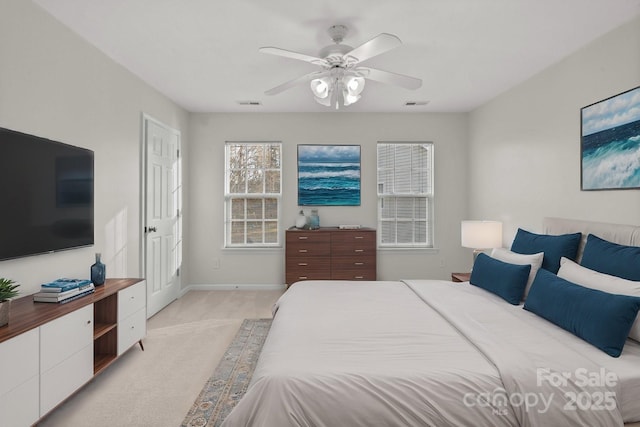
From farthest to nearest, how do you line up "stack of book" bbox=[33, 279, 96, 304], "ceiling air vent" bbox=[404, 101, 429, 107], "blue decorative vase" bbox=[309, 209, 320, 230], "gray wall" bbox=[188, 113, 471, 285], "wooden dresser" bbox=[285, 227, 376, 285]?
"gray wall" bbox=[188, 113, 471, 285] < "blue decorative vase" bbox=[309, 209, 320, 230] < "wooden dresser" bbox=[285, 227, 376, 285] < "ceiling air vent" bbox=[404, 101, 429, 107] < "stack of book" bbox=[33, 279, 96, 304]

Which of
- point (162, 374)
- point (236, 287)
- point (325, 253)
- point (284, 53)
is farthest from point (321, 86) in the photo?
point (236, 287)

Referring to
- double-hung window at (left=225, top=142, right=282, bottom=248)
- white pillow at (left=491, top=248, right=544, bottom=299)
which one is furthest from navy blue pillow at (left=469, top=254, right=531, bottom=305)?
double-hung window at (left=225, top=142, right=282, bottom=248)

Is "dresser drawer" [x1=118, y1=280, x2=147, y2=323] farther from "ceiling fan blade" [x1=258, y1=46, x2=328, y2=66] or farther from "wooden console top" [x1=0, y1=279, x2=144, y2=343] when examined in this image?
"ceiling fan blade" [x1=258, y1=46, x2=328, y2=66]

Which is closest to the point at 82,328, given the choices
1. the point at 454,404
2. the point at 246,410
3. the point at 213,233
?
the point at 246,410

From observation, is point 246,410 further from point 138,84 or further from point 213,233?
point 213,233

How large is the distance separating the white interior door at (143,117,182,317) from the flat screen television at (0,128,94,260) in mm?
1063

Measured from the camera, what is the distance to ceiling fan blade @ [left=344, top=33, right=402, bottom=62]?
211cm

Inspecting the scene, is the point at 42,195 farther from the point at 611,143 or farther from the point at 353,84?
the point at 611,143

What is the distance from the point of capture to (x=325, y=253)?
4684 mm

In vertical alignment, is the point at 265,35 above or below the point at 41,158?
above

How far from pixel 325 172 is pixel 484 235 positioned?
7.44 ft

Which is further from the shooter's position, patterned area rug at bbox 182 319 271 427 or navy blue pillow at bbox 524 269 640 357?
patterned area rug at bbox 182 319 271 427

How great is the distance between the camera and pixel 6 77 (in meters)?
2.10

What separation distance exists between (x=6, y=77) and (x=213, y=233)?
3.18 m
